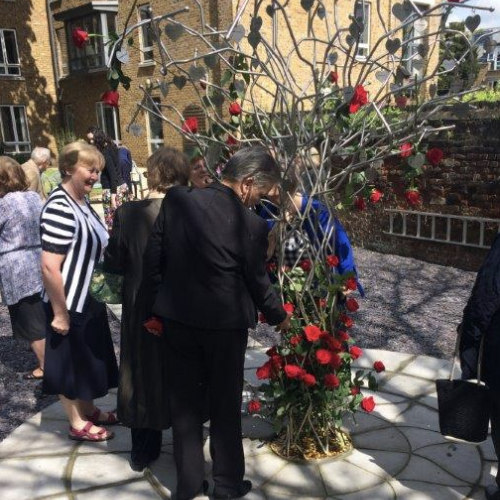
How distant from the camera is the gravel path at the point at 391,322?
14.1 feet

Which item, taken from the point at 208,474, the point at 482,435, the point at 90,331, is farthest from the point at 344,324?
the point at 90,331

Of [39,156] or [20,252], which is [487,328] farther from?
[39,156]

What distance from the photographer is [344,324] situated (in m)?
3.08

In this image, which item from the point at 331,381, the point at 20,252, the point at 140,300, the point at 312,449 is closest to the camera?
the point at 331,381

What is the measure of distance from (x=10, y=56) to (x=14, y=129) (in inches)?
127

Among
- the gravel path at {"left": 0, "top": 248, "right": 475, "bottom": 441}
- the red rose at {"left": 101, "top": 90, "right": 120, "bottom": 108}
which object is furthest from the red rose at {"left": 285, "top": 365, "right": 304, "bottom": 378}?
the gravel path at {"left": 0, "top": 248, "right": 475, "bottom": 441}

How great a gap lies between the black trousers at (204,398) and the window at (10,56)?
24660 millimetres

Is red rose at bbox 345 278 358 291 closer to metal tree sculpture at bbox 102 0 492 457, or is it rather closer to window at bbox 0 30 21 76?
metal tree sculpture at bbox 102 0 492 457

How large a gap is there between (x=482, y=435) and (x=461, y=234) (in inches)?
207

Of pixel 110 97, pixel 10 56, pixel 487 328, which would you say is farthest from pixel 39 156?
pixel 10 56

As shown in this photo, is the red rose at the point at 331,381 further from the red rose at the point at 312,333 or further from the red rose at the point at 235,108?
the red rose at the point at 235,108

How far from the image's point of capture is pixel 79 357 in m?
3.25

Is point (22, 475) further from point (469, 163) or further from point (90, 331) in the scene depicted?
point (469, 163)

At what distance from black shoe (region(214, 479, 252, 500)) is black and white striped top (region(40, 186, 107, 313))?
1284mm
